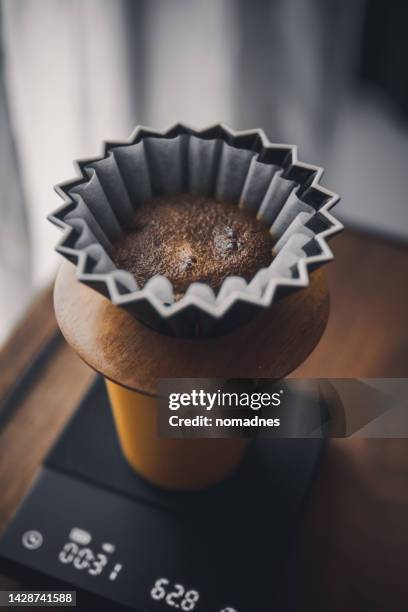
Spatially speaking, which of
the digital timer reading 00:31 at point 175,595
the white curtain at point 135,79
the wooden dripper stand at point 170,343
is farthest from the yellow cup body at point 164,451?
the white curtain at point 135,79

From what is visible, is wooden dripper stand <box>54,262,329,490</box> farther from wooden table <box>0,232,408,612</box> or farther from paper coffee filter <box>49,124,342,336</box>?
wooden table <box>0,232,408,612</box>

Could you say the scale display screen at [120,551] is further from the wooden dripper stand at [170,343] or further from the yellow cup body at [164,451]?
the wooden dripper stand at [170,343]

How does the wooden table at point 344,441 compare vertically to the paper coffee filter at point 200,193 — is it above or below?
below

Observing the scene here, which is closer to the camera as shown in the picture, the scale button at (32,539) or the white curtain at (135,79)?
the scale button at (32,539)

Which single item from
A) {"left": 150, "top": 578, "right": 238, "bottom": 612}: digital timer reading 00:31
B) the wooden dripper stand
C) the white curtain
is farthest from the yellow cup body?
the white curtain

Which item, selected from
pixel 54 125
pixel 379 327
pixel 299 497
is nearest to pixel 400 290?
pixel 379 327
